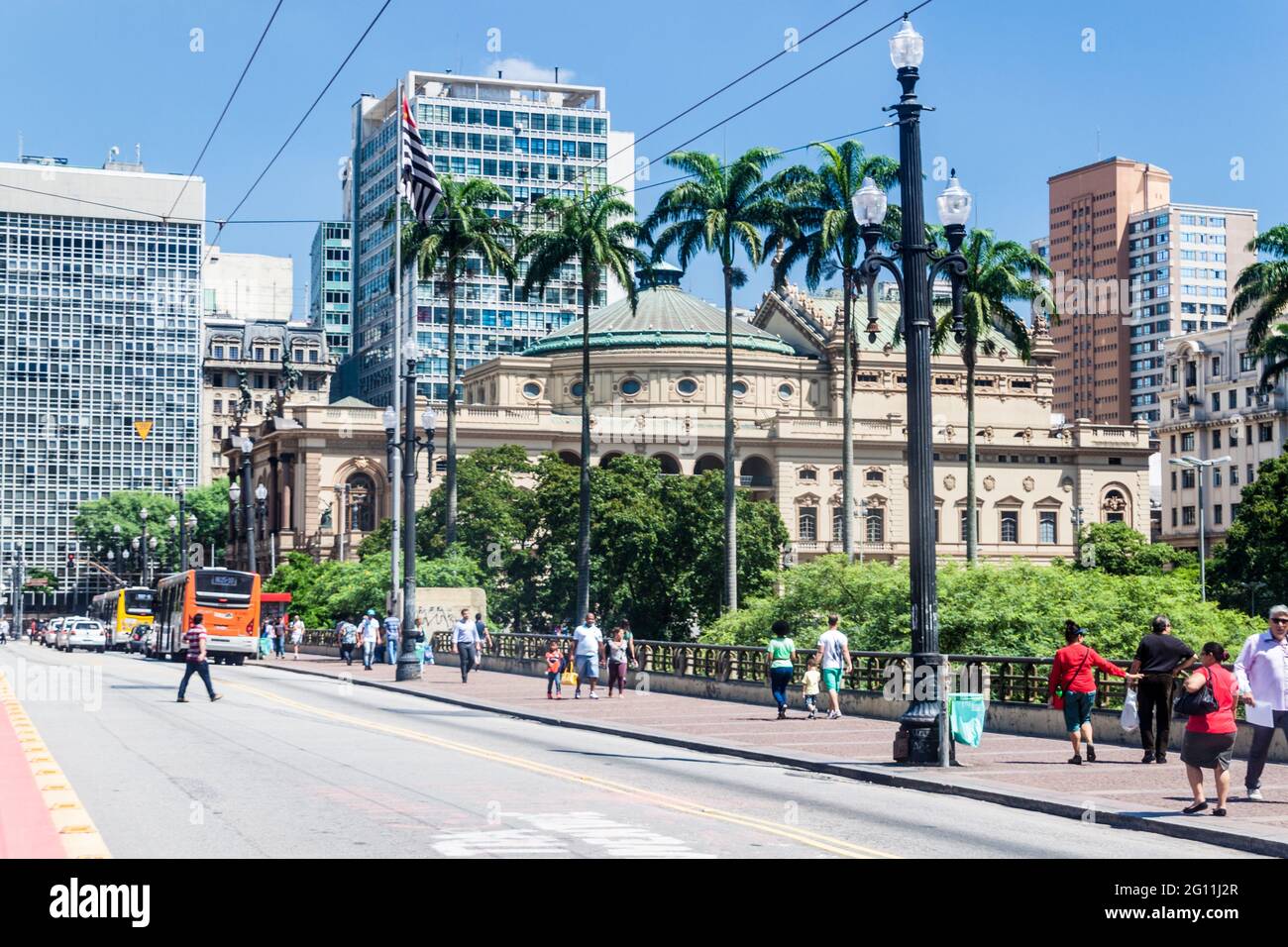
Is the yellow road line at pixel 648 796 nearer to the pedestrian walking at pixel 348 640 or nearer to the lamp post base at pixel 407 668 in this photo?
the lamp post base at pixel 407 668

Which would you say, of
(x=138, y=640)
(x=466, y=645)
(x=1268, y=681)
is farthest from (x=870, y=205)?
(x=138, y=640)

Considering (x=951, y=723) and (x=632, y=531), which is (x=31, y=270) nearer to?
(x=632, y=531)

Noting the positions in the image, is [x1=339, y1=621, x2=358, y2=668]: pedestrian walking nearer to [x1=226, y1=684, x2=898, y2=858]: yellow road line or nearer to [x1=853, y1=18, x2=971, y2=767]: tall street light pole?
[x1=226, y1=684, x2=898, y2=858]: yellow road line

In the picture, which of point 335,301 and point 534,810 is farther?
point 335,301

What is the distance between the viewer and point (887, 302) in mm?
147500

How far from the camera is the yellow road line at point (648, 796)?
527 inches

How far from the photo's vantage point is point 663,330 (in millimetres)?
126562

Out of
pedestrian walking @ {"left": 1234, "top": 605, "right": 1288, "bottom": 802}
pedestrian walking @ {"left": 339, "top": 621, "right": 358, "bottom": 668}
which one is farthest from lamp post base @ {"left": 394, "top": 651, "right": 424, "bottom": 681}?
pedestrian walking @ {"left": 1234, "top": 605, "right": 1288, "bottom": 802}

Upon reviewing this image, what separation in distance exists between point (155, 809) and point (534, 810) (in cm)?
339

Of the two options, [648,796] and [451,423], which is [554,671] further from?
[451,423]

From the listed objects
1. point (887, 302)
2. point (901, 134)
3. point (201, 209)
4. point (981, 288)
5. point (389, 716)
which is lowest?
point (389, 716)

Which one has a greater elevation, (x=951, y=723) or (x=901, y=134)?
(x=901, y=134)

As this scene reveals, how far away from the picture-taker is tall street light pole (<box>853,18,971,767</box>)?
20531 millimetres
